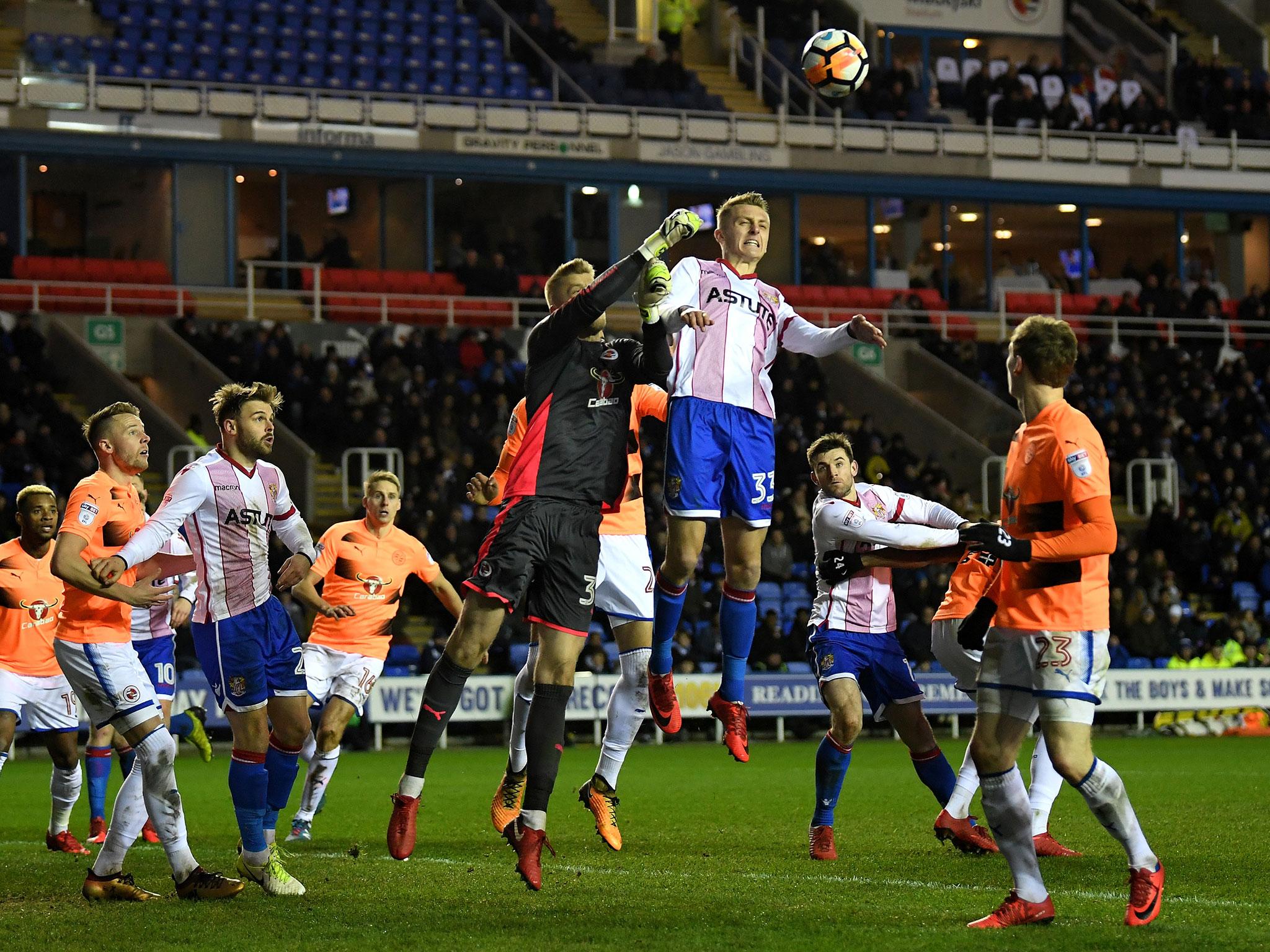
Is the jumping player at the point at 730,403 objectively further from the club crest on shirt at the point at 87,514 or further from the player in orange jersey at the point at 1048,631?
the club crest on shirt at the point at 87,514

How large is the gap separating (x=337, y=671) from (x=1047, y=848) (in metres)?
4.88

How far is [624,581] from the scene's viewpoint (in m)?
9.61

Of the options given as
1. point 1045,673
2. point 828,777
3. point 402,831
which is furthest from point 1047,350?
point 402,831

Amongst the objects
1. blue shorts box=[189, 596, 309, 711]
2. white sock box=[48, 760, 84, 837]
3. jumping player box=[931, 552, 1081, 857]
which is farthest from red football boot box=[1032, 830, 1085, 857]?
white sock box=[48, 760, 84, 837]

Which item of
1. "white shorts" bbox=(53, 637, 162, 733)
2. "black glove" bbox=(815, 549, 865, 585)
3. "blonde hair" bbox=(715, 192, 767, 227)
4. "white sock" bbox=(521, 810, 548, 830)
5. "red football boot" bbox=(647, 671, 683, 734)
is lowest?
"white sock" bbox=(521, 810, 548, 830)

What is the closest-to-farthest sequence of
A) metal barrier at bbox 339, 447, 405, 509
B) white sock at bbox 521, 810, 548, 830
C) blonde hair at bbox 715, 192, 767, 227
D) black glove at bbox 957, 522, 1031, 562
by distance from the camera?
1. black glove at bbox 957, 522, 1031, 562
2. white sock at bbox 521, 810, 548, 830
3. blonde hair at bbox 715, 192, 767, 227
4. metal barrier at bbox 339, 447, 405, 509

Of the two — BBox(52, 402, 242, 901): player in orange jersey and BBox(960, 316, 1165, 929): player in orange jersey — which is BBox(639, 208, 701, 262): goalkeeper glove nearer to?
BBox(960, 316, 1165, 929): player in orange jersey

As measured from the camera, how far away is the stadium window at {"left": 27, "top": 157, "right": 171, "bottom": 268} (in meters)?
30.4

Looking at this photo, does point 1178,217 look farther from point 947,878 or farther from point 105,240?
point 947,878

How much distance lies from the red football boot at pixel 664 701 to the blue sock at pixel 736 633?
283 mm

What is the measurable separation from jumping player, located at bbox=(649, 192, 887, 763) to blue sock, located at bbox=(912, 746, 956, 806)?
1.39m

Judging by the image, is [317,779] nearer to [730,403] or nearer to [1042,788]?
[730,403]

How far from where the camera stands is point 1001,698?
7062mm

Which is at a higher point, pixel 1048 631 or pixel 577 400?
pixel 577 400
